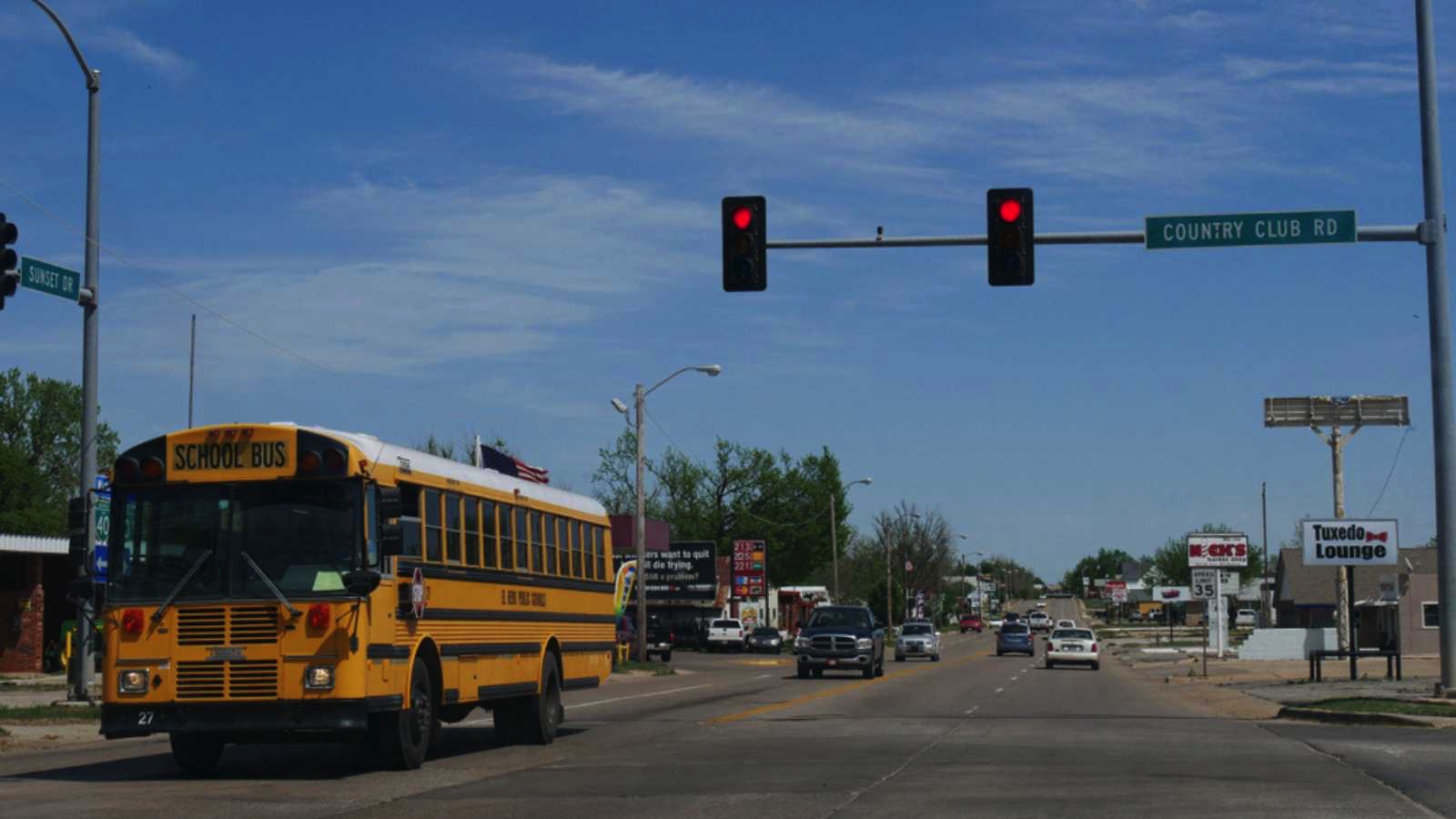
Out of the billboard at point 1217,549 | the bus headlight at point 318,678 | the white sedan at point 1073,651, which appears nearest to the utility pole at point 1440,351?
the bus headlight at point 318,678

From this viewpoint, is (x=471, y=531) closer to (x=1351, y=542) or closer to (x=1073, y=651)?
(x=1351, y=542)

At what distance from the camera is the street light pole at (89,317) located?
26.2 metres

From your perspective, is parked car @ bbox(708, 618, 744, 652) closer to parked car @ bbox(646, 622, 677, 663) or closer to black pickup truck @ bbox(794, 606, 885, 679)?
parked car @ bbox(646, 622, 677, 663)

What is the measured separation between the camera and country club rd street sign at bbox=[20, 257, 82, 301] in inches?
960

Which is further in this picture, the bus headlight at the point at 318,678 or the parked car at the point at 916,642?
the parked car at the point at 916,642

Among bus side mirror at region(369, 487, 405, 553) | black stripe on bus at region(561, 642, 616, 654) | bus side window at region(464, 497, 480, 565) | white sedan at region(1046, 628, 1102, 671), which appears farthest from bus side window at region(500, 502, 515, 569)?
white sedan at region(1046, 628, 1102, 671)

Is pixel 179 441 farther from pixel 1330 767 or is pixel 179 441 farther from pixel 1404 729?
pixel 1404 729

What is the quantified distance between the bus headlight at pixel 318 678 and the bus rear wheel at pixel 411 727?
1143mm

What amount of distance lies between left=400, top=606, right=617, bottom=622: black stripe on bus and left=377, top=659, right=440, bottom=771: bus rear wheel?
0.55 meters

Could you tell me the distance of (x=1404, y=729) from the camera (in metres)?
22.7

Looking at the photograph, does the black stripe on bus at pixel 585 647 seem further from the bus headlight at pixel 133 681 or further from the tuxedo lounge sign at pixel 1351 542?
the tuxedo lounge sign at pixel 1351 542

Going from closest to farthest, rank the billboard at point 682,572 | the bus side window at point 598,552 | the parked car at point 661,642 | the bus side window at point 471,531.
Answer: the bus side window at point 471,531, the bus side window at point 598,552, the parked car at point 661,642, the billboard at point 682,572

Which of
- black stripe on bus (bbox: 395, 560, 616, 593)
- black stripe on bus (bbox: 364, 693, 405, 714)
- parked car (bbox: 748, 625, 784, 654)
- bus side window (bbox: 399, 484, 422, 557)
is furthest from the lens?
parked car (bbox: 748, 625, 784, 654)

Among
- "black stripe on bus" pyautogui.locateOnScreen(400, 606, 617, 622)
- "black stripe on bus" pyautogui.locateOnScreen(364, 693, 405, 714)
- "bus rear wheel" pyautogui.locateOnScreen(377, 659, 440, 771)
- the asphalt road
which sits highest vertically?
"black stripe on bus" pyautogui.locateOnScreen(400, 606, 617, 622)
